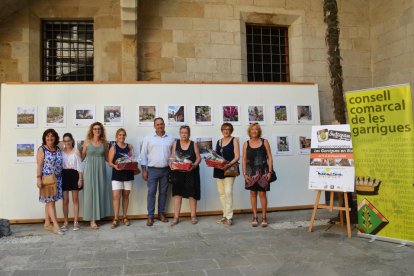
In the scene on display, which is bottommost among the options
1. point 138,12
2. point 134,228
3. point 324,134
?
point 134,228

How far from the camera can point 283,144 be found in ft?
25.3

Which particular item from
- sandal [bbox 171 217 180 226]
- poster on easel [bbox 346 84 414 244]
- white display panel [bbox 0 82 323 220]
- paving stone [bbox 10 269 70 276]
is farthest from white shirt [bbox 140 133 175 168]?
poster on easel [bbox 346 84 414 244]

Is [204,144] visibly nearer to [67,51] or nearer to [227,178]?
[227,178]

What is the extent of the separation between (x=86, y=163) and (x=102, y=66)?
3010 millimetres

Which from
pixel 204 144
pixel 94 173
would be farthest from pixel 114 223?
pixel 204 144

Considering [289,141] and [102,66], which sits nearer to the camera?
[289,141]

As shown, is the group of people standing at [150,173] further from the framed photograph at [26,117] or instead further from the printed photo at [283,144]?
the printed photo at [283,144]

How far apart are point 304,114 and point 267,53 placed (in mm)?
2498

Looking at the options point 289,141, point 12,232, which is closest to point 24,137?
point 12,232

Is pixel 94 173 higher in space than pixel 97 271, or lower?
higher

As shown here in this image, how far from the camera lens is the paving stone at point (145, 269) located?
164 inches

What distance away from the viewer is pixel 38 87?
6980 millimetres

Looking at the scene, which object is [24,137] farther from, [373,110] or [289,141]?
[373,110]

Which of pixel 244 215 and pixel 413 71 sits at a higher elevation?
pixel 413 71
